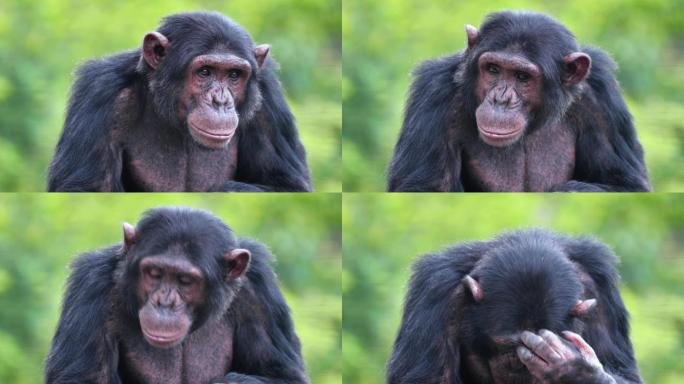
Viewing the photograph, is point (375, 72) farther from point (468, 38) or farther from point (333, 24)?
point (468, 38)

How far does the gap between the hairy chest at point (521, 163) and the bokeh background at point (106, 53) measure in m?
2.50

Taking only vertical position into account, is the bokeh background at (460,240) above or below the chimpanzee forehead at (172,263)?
above

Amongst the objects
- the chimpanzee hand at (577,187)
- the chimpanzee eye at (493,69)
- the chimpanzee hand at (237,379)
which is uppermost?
the chimpanzee eye at (493,69)

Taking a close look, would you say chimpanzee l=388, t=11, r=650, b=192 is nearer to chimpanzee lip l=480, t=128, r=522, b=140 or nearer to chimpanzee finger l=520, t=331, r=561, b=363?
chimpanzee lip l=480, t=128, r=522, b=140

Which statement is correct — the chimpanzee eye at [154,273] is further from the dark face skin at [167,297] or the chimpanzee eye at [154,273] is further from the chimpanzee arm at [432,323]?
the chimpanzee arm at [432,323]

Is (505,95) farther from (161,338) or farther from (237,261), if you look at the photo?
(161,338)

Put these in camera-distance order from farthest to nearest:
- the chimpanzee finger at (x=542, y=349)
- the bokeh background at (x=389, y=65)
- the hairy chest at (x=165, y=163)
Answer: the bokeh background at (x=389, y=65)
the hairy chest at (x=165, y=163)
the chimpanzee finger at (x=542, y=349)

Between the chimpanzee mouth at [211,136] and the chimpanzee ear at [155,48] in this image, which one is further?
the chimpanzee ear at [155,48]

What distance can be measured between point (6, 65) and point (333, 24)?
3.06 metres

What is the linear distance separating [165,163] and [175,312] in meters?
0.88

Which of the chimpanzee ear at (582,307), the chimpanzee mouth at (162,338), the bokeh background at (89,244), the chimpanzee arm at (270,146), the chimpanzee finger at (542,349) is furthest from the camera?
the bokeh background at (89,244)

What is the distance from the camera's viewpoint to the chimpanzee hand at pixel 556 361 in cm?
714

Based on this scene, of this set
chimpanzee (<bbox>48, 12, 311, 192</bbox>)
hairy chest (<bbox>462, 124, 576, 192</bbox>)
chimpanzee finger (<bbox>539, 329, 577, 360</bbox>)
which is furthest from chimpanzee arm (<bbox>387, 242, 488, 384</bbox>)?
chimpanzee (<bbox>48, 12, 311, 192</bbox>)

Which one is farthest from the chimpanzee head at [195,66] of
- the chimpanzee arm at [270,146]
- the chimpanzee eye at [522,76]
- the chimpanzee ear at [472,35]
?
the chimpanzee eye at [522,76]
